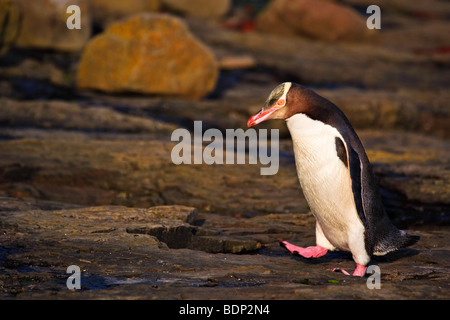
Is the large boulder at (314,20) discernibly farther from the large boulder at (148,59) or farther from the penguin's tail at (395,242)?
the penguin's tail at (395,242)

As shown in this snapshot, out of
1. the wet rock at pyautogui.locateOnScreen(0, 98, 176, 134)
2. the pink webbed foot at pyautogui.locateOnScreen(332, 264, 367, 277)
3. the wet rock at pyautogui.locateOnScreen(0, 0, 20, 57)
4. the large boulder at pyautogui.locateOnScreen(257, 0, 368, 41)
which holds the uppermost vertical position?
the large boulder at pyautogui.locateOnScreen(257, 0, 368, 41)

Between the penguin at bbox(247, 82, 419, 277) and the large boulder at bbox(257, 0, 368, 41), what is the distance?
13.9 meters

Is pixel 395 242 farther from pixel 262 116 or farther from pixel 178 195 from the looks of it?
pixel 178 195

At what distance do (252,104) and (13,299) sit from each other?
8.63 metres

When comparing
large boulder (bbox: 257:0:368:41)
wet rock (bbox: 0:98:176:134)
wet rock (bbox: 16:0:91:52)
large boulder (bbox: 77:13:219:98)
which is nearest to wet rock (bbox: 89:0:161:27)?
large boulder (bbox: 257:0:368:41)

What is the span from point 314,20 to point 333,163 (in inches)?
552

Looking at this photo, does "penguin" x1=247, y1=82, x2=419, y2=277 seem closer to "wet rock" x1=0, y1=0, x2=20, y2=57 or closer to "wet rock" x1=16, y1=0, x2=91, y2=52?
"wet rock" x1=0, y1=0, x2=20, y2=57

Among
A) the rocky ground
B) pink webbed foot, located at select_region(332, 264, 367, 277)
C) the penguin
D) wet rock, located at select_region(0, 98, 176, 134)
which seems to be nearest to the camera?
the rocky ground

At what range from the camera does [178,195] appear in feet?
25.4

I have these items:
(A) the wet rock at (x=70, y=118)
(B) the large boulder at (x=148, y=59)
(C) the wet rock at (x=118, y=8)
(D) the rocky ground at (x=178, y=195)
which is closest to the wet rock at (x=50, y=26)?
(D) the rocky ground at (x=178, y=195)

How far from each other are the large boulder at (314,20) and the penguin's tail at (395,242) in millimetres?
13730

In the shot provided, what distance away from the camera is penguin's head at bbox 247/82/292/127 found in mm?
5446
